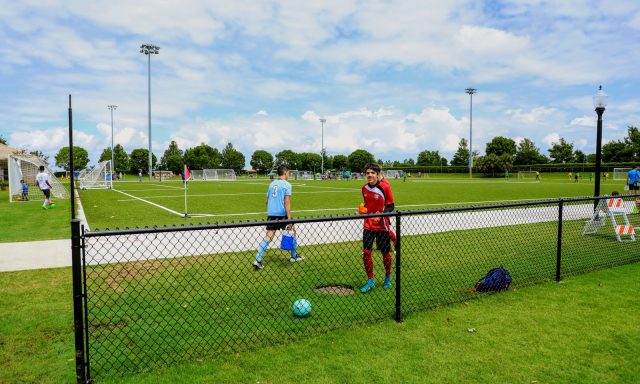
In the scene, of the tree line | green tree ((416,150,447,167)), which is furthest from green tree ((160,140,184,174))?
green tree ((416,150,447,167))

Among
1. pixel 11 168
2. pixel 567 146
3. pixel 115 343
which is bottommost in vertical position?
pixel 115 343

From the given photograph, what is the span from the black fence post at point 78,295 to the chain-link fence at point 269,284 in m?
0.01

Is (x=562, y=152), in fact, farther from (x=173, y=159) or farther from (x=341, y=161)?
(x=173, y=159)

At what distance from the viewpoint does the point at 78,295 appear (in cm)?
331

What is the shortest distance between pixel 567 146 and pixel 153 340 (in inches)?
4501

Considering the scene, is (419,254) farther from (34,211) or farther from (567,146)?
(567,146)

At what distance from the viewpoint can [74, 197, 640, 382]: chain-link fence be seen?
13.8 feet

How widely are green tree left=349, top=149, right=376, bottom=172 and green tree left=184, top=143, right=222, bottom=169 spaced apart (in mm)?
46669

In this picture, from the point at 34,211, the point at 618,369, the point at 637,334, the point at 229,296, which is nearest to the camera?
the point at 618,369

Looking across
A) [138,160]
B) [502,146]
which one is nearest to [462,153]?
[502,146]

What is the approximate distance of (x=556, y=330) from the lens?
4.71 m

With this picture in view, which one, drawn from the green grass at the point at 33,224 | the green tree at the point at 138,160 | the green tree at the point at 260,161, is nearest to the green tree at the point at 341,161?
the green tree at the point at 260,161

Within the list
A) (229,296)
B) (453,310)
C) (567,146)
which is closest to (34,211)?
(229,296)

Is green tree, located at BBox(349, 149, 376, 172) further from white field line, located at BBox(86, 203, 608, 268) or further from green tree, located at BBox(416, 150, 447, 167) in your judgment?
white field line, located at BBox(86, 203, 608, 268)
